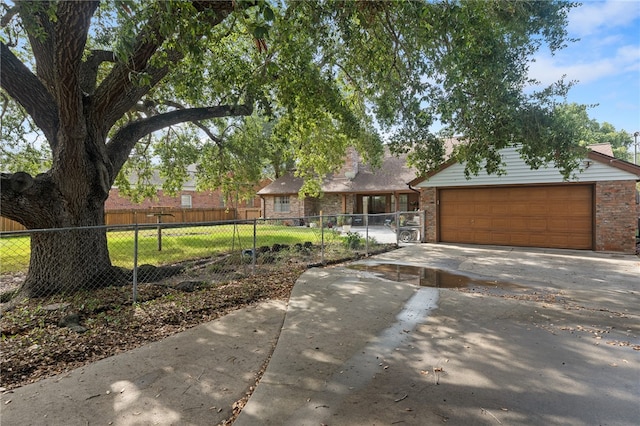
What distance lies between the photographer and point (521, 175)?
11.6 meters

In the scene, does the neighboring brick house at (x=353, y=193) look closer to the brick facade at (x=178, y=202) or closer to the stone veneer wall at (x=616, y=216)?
the brick facade at (x=178, y=202)

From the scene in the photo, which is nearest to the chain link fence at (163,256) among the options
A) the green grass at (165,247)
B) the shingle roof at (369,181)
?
the green grass at (165,247)

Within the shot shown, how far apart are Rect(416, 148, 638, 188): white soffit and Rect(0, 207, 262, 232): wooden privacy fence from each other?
34.0 ft

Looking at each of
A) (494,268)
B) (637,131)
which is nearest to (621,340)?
(494,268)

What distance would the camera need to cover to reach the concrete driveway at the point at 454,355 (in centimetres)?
Answer: 250

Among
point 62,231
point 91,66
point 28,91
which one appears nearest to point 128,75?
point 28,91

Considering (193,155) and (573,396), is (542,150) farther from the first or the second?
(193,155)

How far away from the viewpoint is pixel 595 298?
5.59 meters

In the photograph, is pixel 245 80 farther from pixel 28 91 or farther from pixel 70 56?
pixel 28 91

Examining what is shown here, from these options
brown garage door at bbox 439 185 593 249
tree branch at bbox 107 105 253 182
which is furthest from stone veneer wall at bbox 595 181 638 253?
tree branch at bbox 107 105 253 182

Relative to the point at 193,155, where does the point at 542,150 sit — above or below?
below

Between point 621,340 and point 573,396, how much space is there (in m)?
1.85

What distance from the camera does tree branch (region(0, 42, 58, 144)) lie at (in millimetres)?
5180

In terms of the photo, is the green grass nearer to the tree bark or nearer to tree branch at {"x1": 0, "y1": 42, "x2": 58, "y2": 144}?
the tree bark
